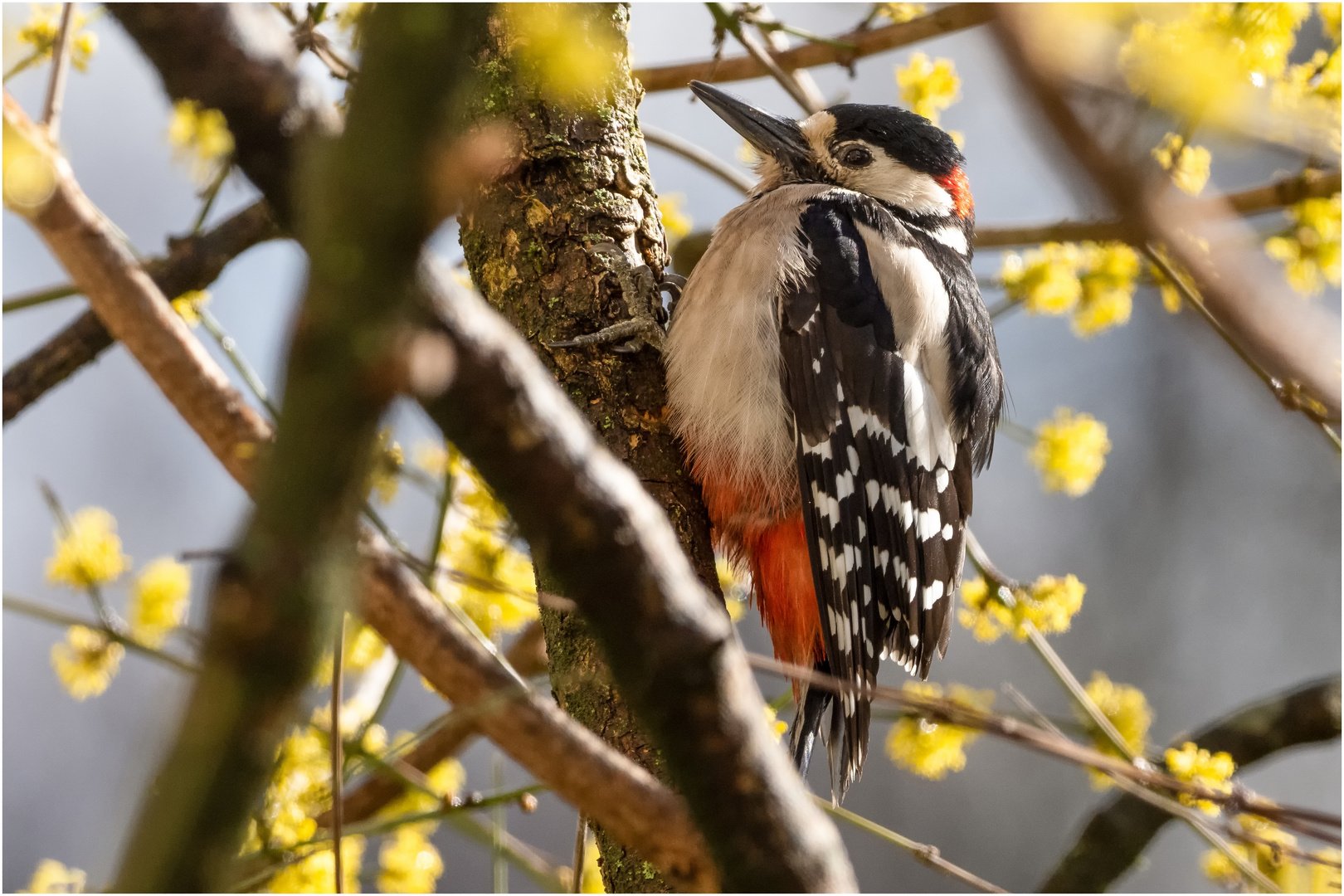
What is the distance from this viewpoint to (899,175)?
7.52ft

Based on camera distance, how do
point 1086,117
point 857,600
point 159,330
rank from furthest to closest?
point 857,600, point 159,330, point 1086,117

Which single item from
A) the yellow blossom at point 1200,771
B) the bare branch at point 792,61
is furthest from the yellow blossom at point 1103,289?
the yellow blossom at point 1200,771

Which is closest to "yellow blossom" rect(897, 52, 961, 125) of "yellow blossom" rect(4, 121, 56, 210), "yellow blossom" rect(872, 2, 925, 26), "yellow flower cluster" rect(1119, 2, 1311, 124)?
"yellow blossom" rect(872, 2, 925, 26)

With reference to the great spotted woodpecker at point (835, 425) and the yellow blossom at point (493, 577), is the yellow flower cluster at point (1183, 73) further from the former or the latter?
the yellow blossom at point (493, 577)

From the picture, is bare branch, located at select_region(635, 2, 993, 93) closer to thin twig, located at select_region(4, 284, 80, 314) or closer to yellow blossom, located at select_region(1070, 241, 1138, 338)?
yellow blossom, located at select_region(1070, 241, 1138, 338)

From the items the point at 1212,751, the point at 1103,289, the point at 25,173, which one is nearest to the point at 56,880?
the point at 25,173

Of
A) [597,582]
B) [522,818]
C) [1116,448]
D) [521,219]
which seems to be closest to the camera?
[597,582]

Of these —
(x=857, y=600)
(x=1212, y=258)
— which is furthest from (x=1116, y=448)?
(x=1212, y=258)

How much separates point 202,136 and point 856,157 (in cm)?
151

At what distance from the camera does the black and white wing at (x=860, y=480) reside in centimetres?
179

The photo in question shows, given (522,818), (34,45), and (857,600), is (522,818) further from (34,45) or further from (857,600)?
(34,45)

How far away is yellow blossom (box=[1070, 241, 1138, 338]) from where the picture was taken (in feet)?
6.84

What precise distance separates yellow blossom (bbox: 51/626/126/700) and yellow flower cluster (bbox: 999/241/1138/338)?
5.99 feet

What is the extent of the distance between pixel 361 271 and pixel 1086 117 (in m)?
0.29
